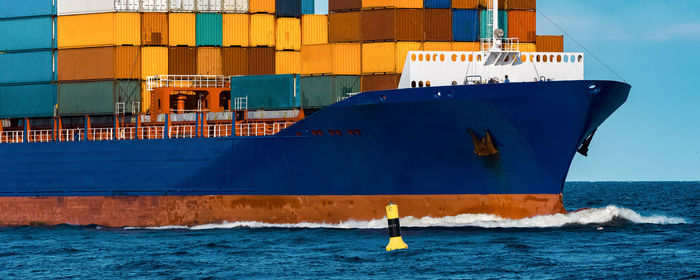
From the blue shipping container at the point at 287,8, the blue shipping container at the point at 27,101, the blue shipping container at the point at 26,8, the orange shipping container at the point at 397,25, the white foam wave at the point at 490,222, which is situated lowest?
the white foam wave at the point at 490,222

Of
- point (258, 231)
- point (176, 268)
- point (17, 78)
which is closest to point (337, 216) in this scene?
point (258, 231)

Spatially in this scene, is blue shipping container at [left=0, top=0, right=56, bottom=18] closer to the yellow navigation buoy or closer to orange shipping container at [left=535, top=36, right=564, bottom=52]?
orange shipping container at [left=535, top=36, right=564, bottom=52]

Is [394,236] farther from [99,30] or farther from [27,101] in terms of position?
[27,101]

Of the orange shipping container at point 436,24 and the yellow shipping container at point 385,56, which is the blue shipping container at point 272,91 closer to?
the yellow shipping container at point 385,56

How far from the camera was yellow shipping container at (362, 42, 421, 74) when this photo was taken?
33438 millimetres

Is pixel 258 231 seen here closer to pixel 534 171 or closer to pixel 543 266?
pixel 534 171

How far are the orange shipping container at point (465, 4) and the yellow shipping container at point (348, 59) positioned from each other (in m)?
3.66

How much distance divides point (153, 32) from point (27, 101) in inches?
243

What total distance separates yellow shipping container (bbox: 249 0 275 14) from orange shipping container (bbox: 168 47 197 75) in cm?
277

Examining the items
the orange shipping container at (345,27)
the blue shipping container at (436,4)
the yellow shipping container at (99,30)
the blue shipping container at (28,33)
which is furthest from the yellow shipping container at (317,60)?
the blue shipping container at (28,33)

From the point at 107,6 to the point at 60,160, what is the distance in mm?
6364

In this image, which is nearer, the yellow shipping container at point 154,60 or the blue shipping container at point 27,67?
the yellow shipping container at point 154,60

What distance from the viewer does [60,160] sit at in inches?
1497

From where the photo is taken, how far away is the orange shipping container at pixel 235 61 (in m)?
37.6
